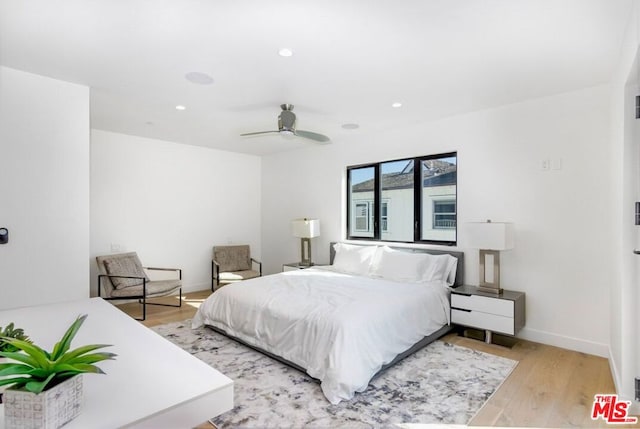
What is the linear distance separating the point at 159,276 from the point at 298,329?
3.62 meters

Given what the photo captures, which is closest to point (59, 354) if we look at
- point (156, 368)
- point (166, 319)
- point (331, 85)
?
point (156, 368)

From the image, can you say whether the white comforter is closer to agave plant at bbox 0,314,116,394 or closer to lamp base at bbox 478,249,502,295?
lamp base at bbox 478,249,502,295

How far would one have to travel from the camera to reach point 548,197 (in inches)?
142

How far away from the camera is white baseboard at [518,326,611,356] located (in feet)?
10.7

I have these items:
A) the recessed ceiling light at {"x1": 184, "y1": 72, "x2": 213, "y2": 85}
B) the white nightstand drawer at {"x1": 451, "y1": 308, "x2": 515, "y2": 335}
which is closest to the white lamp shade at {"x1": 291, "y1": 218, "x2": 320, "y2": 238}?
the white nightstand drawer at {"x1": 451, "y1": 308, "x2": 515, "y2": 335}

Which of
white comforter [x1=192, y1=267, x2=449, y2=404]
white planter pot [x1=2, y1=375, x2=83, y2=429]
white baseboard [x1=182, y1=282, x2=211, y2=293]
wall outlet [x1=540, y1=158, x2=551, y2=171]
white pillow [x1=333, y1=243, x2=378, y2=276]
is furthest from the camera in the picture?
white baseboard [x1=182, y1=282, x2=211, y2=293]

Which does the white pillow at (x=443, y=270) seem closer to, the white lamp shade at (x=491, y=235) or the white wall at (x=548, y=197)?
the white wall at (x=548, y=197)

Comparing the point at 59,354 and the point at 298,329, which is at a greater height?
the point at 59,354

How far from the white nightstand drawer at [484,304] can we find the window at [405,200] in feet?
2.99

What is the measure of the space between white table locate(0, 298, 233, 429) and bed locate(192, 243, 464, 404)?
157cm

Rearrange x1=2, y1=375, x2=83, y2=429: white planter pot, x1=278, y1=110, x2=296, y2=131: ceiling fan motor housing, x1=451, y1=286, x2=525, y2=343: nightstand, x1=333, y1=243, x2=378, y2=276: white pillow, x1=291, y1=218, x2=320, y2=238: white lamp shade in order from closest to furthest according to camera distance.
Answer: x1=2, y1=375, x2=83, y2=429: white planter pot → x1=451, y1=286, x2=525, y2=343: nightstand → x1=278, y1=110, x2=296, y2=131: ceiling fan motor housing → x1=333, y1=243, x2=378, y2=276: white pillow → x1=291, y1=218, x2=320, y2=238: white lamp shade

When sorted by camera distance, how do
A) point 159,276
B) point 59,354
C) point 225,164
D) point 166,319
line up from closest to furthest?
point 59,354 < point 166,319 < point 159,276 < point 225,164

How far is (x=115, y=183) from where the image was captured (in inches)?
204

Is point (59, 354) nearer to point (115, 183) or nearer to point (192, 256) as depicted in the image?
point (115, 183)
